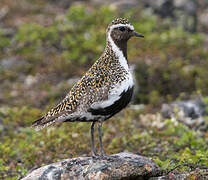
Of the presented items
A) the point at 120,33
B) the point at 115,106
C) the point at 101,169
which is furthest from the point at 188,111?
the point at 101,169

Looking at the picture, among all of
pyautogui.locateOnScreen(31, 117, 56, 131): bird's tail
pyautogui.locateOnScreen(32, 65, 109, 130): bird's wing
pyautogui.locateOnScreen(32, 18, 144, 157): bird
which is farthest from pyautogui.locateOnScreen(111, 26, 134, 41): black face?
pyautogui.locateOnScreen(31, 117, 56, 131): bird's tail

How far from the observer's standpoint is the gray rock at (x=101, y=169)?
6.61 m

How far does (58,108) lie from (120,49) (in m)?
1.42

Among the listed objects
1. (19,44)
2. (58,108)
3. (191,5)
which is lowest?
(58,108)

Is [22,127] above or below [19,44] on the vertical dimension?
below

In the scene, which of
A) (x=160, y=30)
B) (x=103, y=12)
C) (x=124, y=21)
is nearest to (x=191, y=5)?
(x=160, y=30)

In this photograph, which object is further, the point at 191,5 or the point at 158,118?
the point at 191,5

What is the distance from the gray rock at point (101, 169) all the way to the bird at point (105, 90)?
0.29 m

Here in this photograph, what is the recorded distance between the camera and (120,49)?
23.3 ft

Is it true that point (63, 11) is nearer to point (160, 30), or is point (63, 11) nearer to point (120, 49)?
point (160, 30)

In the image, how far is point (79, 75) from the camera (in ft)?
47.2

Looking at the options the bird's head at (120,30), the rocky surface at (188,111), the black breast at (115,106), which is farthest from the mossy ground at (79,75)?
the bird's head at (120,30)

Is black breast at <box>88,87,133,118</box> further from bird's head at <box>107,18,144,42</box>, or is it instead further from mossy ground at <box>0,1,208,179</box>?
mossy ground at <box>0,1,208,179</box>

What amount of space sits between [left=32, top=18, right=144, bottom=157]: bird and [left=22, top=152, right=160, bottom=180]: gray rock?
0.94ft
